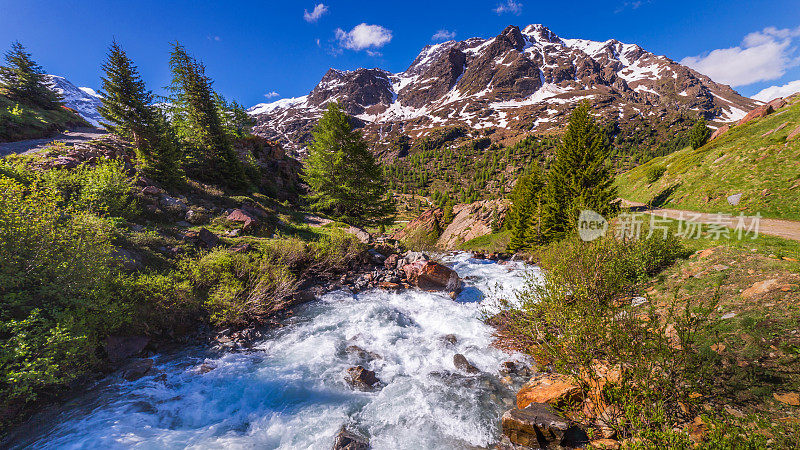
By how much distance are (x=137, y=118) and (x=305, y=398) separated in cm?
2436

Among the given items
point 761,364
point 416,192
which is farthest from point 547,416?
point 416,192

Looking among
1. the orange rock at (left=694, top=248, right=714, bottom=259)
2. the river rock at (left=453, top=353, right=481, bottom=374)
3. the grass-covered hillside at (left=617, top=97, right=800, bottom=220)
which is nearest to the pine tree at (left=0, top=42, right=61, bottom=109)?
the river rock at (left=453, top=353, right=481, bottom=374)

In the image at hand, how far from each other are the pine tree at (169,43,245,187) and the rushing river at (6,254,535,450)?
20.1 m

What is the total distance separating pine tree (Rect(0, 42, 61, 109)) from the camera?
27938 millimetres

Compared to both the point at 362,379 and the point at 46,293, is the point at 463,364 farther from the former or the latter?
the point at 46,293

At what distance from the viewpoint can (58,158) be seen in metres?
13.9

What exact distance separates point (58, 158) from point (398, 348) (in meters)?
21.6

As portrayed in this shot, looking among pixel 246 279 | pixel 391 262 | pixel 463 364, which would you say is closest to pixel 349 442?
pixel 463 364

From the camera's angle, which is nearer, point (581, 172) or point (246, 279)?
point (246, 279)

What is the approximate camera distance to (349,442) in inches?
253

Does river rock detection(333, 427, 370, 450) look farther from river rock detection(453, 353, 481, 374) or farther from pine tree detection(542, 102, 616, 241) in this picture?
pine tree detection(542, 102, 616, 241)

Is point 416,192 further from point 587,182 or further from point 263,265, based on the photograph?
point 263,265

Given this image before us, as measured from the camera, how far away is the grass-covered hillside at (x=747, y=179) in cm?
1650

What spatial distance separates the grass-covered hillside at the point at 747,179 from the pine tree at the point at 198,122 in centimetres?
4235
